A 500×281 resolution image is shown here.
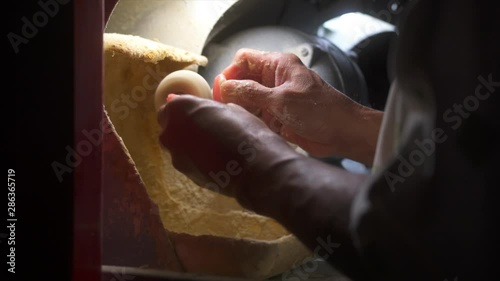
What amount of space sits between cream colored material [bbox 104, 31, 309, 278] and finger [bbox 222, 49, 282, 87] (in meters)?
0.09

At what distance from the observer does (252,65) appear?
0.75 meters

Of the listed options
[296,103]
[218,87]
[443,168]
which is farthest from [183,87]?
[443,168]

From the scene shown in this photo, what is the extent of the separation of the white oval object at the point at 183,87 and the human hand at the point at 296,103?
0.02 m

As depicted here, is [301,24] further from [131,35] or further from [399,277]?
[399,277]

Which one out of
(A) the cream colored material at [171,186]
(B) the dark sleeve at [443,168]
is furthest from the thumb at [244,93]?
(B) the dark sleeve at [443,168]

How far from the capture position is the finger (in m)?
0.74

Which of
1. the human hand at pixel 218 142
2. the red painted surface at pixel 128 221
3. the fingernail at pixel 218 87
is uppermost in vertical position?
the fingernail at pixel 218 87

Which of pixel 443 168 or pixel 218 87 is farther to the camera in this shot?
pixel 218 87

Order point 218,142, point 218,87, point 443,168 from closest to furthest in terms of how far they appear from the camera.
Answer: point 443,168, point 218,142, point 218,87

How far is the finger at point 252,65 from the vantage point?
29.3 inches

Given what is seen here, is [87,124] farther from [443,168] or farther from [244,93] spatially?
[443,168]

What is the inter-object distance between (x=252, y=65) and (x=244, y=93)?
0.23 feet

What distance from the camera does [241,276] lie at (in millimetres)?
698

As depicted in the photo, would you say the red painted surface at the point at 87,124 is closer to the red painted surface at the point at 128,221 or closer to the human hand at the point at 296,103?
the red painted surface at the point at 128,221
